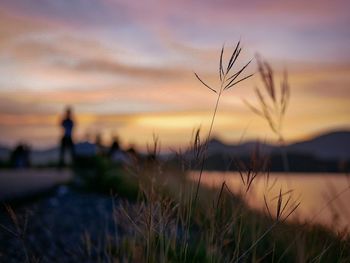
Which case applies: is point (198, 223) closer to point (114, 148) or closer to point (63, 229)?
point (63, 229)

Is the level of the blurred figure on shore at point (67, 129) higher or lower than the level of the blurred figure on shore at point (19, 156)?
higher

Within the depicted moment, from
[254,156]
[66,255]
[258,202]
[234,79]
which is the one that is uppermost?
[234,79]

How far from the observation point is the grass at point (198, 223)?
2.24m

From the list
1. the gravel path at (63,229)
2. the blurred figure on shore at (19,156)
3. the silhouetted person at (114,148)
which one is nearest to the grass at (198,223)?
the gravel path at (63,229)

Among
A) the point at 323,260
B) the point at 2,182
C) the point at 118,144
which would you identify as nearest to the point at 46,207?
the point at 2,182

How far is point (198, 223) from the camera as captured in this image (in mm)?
3615

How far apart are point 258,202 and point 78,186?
251 inches

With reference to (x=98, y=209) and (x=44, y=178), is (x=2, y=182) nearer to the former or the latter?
(x=44, y=178)

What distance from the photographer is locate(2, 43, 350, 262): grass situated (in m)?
2.24

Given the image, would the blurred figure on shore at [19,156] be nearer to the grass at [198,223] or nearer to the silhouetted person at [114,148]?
the silhouetted person at [114,148]

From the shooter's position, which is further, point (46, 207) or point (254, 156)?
point (46, 207)

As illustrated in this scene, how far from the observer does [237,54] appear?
6.83 feet

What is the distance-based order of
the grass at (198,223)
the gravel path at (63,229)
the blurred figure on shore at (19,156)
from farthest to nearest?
the blurred figure on shore at (19,156) → the gravel path at (63,229) → the grass at (198,223)

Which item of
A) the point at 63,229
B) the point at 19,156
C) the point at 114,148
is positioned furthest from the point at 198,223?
the point at 19,156
